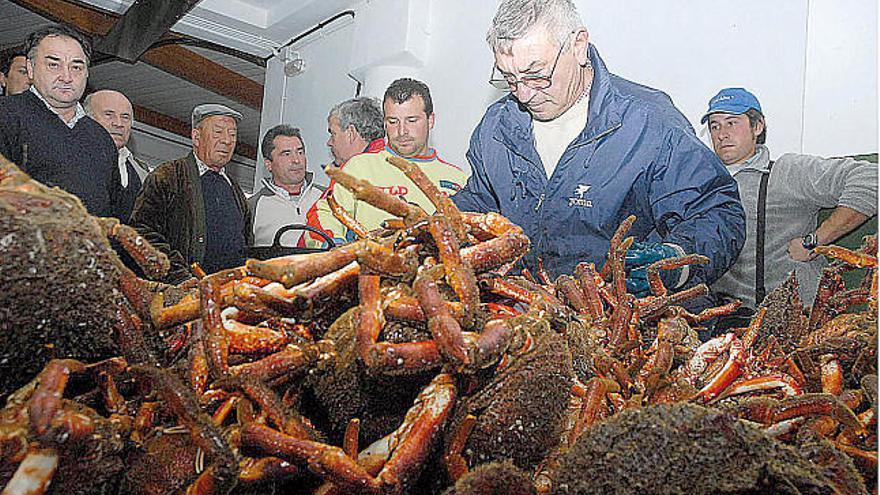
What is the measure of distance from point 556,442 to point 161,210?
43 cm

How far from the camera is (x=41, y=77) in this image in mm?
653

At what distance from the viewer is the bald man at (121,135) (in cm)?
62

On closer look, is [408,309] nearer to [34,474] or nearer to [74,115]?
[34,474]

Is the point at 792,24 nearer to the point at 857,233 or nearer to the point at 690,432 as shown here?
the point at 857,233

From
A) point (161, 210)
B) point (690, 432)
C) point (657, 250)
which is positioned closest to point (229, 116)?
point (161, 210)

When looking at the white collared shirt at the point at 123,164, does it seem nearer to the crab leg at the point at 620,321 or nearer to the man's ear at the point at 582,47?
the crab leg at the point at 620,321

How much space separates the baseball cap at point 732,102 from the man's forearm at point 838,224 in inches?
15.8

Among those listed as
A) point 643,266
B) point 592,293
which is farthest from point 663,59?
point 592,293

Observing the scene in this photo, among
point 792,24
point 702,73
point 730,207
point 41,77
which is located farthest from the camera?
point 702,73

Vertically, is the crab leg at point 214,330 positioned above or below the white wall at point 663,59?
below

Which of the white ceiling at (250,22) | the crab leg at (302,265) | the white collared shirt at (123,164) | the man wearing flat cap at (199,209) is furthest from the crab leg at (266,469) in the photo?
the white ceiling at (250,22)

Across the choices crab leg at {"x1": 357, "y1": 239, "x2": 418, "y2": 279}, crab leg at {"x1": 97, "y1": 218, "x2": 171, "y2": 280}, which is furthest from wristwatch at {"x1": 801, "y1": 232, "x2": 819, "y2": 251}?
crab leg at {"x1": 97, "y1": 218, "x2": 171, "y2": 280}

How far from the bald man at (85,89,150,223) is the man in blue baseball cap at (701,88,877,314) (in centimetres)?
82

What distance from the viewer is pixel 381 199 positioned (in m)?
0.51
